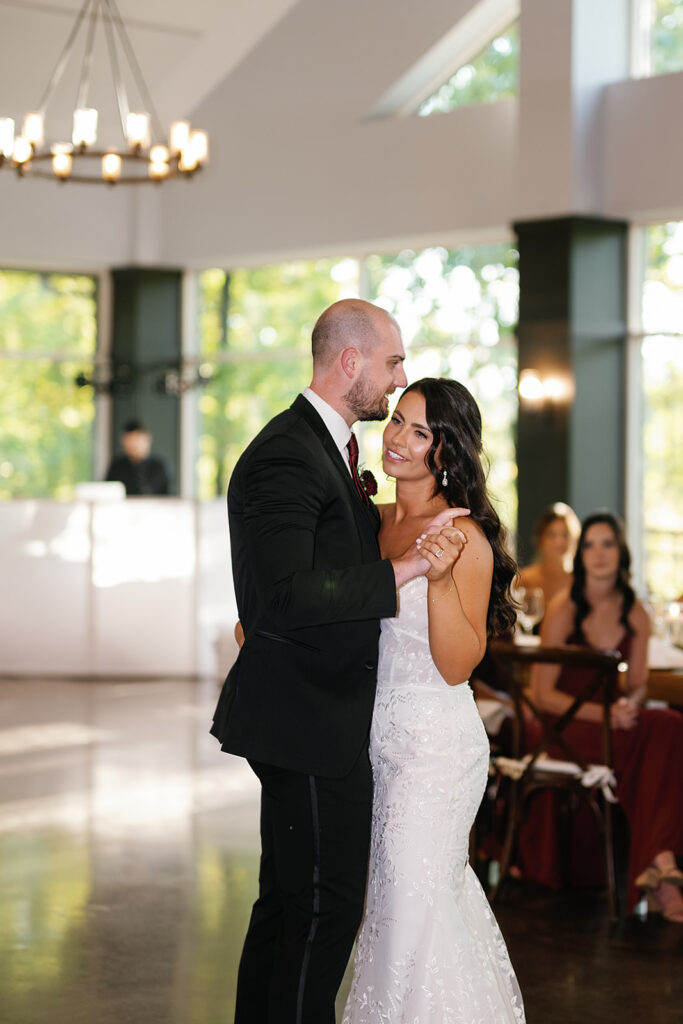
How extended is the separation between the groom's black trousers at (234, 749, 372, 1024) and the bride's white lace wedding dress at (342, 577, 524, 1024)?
0.67 ft

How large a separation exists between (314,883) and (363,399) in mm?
992

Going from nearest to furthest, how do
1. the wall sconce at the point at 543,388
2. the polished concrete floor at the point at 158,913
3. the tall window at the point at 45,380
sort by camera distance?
1. the polished concrete floor at the point at 158,913
2. the wall sconce at the point at 543,388
3. the tall window at the point at 45,380

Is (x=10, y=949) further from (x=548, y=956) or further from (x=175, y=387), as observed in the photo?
(x=175, y=387)

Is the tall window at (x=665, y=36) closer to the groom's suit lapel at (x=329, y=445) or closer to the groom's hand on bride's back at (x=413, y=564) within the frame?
the groom's suit lapel at (x=329, y=445)

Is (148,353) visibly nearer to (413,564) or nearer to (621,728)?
(621,728)

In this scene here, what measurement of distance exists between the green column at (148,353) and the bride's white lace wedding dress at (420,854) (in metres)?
9.49

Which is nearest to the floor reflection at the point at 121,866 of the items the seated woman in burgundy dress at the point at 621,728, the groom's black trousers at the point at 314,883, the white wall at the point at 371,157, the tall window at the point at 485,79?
the groom's black trousers at the point at 314,883

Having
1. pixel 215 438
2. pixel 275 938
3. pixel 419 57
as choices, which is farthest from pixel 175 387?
pixel 275 938

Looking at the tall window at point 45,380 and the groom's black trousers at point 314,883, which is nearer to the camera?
the groom's black trousers at point 314,883

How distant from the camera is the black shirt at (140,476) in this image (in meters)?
11.3

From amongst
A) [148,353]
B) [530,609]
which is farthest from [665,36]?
[148,353]

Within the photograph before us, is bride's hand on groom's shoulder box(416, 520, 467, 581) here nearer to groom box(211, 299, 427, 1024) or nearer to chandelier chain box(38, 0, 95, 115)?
groom box(211, 299, 427, 1024)

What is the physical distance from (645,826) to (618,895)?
0.35 m

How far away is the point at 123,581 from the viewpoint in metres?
10.3
